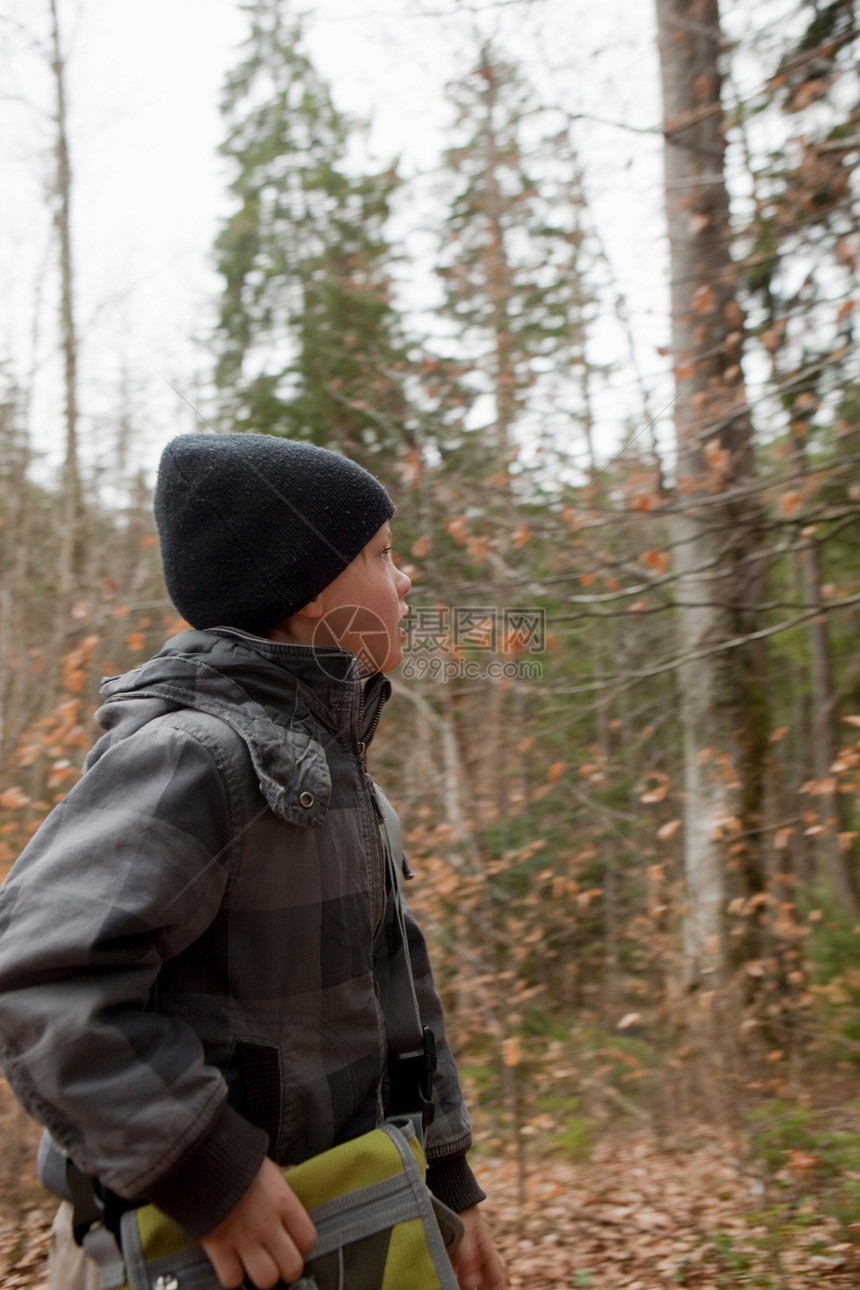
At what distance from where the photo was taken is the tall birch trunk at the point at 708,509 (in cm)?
499

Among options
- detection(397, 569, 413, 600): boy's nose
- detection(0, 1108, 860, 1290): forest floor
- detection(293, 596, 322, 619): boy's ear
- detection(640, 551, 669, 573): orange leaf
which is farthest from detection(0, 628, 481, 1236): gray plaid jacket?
detection(640, 551, 669, 573): orange leaf

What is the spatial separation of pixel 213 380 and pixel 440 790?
4.92 meters

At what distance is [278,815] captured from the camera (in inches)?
54.4

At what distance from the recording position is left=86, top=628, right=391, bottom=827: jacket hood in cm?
140

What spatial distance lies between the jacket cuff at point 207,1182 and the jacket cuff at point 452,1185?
2.29 feet

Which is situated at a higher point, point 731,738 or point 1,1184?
point 731,738

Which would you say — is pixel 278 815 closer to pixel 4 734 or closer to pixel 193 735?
pixel 193 735

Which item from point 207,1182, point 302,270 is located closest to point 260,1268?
point 207,1182

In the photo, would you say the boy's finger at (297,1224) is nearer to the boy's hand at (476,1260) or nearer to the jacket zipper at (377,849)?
the jacket zipper at (377,849)

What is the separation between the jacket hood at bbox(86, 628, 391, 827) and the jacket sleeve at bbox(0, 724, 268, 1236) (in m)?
0.11

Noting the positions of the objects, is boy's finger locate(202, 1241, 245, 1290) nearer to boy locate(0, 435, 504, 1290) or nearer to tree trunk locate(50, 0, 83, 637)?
boy locate(0, 435, 504, 1290)

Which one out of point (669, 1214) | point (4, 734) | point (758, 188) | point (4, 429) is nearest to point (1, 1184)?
point (4, 734)

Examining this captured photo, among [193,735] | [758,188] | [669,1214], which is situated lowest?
[669,1214]

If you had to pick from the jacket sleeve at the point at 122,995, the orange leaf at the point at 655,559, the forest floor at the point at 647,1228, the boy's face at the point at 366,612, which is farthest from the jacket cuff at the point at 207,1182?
the orange leaf at the point at 655,559
